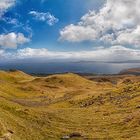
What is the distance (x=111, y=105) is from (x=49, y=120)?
33.5 m

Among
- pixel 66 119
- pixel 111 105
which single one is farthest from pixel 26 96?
pixel 66 119

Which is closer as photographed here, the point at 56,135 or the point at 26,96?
the point at 56,135

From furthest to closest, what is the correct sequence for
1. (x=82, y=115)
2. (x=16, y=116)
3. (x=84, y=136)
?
(x=82, y=115) → (x=16, y=116) → (x=84, y=136)

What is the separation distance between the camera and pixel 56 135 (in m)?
58.5

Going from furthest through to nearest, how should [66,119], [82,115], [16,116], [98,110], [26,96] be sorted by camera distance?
[26,96], [98,110], [82,115], [66,119], [16,116]

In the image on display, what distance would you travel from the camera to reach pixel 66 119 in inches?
2886

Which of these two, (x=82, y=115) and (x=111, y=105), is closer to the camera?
(x=82, y=115)

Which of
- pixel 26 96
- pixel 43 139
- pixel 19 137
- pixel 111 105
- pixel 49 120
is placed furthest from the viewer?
pixel 26 96

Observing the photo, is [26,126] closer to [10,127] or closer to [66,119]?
[10,127]

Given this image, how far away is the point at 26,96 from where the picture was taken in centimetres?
14312

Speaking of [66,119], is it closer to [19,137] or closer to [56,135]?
[56,135]

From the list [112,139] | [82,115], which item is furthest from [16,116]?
[82,115]

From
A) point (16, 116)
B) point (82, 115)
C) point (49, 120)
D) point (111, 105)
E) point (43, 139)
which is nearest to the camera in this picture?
point (43, 139)

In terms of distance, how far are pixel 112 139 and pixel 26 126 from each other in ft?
48.8
